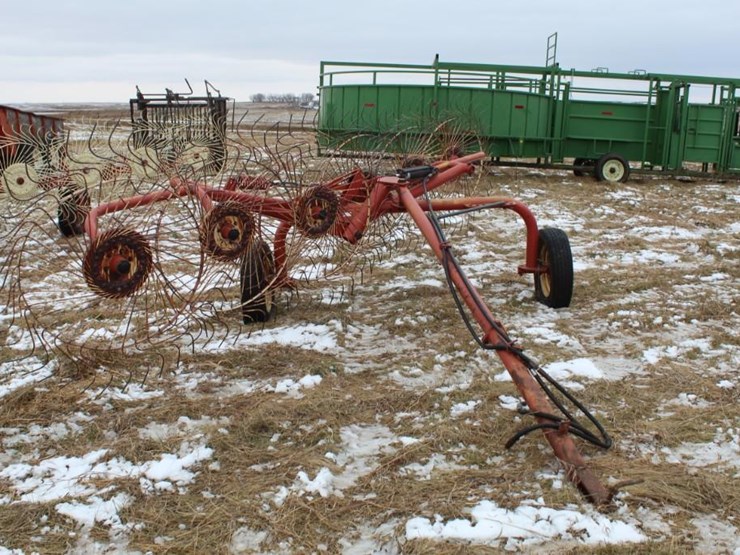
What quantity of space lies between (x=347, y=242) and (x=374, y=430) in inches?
55.5

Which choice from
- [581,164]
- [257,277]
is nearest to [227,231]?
[257,277]

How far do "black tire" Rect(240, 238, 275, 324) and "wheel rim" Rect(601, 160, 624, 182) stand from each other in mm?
9682

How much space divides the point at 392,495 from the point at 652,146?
12284mm

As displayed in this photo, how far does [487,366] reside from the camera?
11.4 ft

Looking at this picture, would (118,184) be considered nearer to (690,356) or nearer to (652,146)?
(690,356)

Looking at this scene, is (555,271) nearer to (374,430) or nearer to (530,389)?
(530,389)

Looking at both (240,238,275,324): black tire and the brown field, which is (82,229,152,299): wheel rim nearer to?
the brown field

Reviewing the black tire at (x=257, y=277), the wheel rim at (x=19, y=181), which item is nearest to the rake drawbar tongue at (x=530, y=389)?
the black tire at (x=257, y=277)

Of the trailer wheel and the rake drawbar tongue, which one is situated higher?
the trailer wheel

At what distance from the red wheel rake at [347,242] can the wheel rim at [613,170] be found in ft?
27.5

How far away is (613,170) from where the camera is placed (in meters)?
12.4

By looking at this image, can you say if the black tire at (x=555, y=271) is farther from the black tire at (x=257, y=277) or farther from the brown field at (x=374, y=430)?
the black tire at (x=257, y=277)

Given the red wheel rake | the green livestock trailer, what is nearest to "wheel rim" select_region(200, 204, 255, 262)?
the red wheel rake

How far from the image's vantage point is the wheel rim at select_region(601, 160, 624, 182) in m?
12.4
